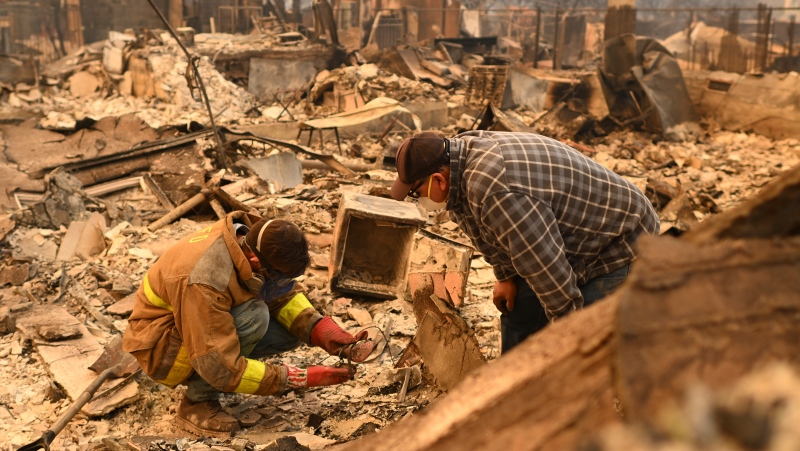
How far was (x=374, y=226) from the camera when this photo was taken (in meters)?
5.97

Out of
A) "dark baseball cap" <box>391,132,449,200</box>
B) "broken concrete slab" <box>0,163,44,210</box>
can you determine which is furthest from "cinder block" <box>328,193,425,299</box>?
"broken concrete slab" <box>0,163,44,210</box>

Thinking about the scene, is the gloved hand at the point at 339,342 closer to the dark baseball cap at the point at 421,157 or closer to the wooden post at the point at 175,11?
the dark baseball cap at the point at 421,157

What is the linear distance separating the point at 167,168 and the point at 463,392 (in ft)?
25.7

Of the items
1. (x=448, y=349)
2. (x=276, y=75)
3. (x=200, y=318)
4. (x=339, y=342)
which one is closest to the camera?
(x=200, y=318)

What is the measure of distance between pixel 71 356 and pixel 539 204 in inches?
130

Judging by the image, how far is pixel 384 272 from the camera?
5.97 metres

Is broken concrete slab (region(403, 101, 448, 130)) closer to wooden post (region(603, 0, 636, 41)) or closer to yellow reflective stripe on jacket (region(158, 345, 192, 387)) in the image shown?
wooden post (region(603, 0, 636, 41))

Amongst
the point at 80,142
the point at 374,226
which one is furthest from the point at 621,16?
the point at 374,226

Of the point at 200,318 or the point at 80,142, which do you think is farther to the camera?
the point at 80,142

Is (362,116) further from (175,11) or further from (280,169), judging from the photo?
(175,11)

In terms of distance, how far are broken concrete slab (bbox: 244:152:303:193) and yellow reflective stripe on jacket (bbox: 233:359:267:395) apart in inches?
196

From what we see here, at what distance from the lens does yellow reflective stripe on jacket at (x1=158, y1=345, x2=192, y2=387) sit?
3.80 m

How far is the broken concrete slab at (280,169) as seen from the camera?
862 centimetres

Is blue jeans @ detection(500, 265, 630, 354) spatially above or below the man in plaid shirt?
below
